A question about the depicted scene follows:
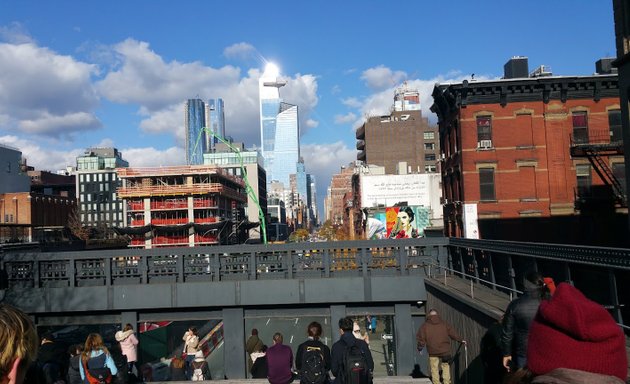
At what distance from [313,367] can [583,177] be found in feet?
102

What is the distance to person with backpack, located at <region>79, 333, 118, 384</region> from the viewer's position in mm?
9031

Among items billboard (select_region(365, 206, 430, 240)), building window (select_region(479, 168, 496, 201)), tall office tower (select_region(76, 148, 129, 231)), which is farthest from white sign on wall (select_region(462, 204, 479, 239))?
tall office tower (select_region(76, 148, 129, 231))

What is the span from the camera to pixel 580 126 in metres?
33.6

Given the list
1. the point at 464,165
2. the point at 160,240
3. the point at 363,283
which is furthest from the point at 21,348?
the point at 160,240

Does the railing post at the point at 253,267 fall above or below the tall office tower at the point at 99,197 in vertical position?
below

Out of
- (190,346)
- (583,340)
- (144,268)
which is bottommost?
(190,346)

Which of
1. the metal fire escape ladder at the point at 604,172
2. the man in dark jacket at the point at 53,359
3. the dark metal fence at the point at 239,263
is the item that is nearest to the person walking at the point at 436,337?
the man in dark jacket at the point at 53,359

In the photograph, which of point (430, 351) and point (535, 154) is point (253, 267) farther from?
point (535, 154)

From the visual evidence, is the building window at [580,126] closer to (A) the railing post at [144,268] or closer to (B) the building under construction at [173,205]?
(A) the railing post at [144,268]

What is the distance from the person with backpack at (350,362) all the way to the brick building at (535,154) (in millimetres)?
27933

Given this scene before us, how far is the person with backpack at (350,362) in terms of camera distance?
25.3 feet

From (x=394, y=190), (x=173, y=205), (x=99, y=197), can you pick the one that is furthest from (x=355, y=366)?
(x=99, y=197)

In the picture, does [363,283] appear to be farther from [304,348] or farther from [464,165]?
[464,165]

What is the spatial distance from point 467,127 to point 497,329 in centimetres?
2727
